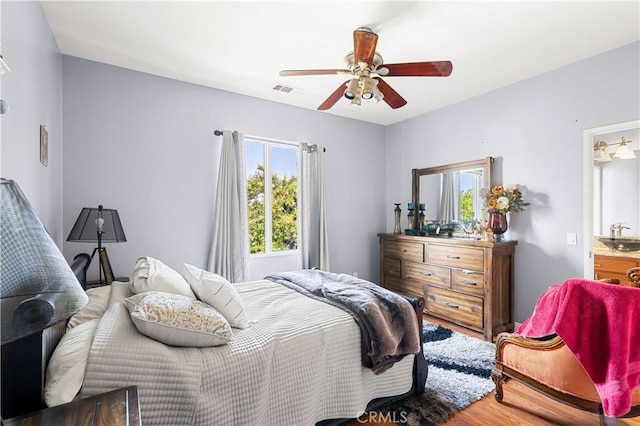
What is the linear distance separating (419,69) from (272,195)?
2397 mm

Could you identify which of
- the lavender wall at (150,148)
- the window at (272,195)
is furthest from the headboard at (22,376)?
the window at (272,195)

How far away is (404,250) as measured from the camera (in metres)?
4.16

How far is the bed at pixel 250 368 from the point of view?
4.15 ft

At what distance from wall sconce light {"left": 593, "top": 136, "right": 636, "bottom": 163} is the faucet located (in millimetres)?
607

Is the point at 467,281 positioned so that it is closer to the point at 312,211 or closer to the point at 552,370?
the point at 552,370

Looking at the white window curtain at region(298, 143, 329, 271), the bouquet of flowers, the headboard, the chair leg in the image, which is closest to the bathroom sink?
the bouquet of flowers

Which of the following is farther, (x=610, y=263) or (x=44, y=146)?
(x=610, y=263)

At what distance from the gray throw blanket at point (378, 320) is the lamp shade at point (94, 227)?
170cm

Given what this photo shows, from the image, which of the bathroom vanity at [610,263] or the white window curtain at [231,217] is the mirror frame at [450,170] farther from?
the white window curtain at [231,217]

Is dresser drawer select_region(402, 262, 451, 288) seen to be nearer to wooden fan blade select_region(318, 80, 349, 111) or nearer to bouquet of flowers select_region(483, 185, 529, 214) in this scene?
bouquet of flowers select_region(483, 185, 529, 214)

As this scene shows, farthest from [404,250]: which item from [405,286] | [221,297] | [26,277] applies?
[26,277]

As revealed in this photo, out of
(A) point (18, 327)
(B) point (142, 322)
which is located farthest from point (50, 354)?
(A) point (18, 327)

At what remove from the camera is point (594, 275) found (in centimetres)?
288

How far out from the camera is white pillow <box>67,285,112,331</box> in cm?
159
